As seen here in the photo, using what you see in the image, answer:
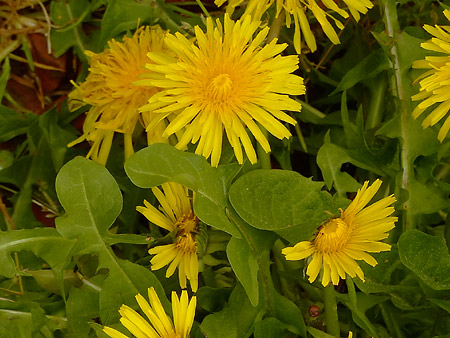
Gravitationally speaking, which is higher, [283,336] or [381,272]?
[381,272]

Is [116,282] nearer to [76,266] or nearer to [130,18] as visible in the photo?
[76,266]

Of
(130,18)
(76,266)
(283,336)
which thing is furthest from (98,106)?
(283,336)

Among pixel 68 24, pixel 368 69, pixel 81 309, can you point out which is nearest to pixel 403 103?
pixel 368 69

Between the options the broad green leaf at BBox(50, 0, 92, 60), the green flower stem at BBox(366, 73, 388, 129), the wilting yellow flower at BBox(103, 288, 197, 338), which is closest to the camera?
the wilting yellow flower at BBox(103, 288, 197, 338)

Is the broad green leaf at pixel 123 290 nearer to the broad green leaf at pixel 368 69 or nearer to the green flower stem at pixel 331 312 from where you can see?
the green flower stem at pixel 331 312

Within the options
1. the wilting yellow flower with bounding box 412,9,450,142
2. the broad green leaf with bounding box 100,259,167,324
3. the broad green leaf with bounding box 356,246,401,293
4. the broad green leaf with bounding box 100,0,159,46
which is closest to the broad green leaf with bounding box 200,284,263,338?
the broad green leaf with bounding box 100,259,167,324

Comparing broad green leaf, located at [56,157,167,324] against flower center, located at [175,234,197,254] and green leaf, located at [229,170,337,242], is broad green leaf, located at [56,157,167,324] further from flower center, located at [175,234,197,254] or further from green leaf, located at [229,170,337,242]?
green leaf, located at [229,170,337,242]
